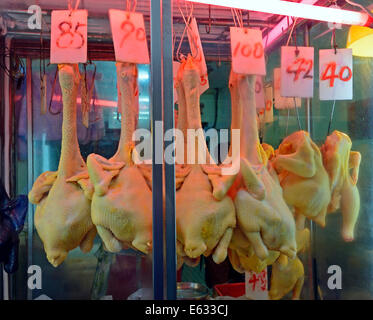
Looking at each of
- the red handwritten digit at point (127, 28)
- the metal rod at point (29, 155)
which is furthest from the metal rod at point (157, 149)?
the metal rod at point (29, 155)

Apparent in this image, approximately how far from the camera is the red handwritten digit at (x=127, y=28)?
0.86 metres

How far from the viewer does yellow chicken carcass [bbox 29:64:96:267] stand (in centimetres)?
91

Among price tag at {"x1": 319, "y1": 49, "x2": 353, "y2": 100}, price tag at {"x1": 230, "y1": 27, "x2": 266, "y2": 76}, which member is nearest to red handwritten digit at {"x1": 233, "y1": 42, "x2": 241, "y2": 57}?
price tag at {"x1": 230, "y1": 27, "x2": 266, "y2": 76}

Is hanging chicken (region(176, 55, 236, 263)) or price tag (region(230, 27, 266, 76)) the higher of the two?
price tag (region(230, 27, 266, 76))

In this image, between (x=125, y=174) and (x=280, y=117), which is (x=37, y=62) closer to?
(x=125, y=174)

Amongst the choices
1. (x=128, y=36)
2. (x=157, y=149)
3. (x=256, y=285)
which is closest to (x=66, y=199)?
(x=157, y=149)

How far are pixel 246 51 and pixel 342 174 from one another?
0.48m

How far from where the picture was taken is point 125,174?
92 cm

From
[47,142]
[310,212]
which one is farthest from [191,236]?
[47,142]

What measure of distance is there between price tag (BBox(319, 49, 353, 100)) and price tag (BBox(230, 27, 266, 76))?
0.28 m

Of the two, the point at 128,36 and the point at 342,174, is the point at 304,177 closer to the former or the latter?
the point at 342,174

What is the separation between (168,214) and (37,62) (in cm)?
98

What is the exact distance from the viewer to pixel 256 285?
4.62 ft

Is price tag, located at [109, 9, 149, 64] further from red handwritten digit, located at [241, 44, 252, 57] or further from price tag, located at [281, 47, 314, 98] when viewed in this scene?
price tag, located at [281, 47, 314, 98]
